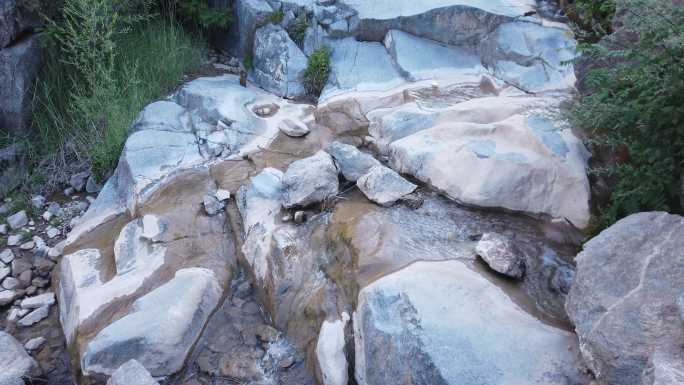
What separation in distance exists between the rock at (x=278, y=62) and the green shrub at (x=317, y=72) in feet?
0.23

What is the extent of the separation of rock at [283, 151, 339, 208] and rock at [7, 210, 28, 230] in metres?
2.43

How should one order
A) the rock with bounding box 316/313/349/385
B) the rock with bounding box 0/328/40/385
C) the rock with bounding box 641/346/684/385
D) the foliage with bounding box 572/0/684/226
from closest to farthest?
1. the rock with bounding box 641/346/684/385
2. the rock with bounding box 316/313/349/385
3. the foliage with bounding box 572/0/684/226
4. the rock with bounding box 0/328/40/385

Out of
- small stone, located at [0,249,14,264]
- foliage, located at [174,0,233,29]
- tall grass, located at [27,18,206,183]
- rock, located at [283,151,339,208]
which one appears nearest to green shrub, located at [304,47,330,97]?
foliage, located at [174,0,233,29]

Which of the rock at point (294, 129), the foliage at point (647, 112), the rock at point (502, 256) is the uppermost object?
the foliage at point (647, 112)

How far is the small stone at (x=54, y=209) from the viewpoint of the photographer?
15.5 ft

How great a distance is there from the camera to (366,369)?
9.04ft

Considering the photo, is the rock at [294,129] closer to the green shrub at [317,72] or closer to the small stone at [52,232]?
the green shrub at [317,72]

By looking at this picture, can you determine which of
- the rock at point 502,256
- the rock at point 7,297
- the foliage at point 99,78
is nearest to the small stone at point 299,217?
the rock at point 502,256

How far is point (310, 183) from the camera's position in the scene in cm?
377

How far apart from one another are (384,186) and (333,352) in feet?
4.05

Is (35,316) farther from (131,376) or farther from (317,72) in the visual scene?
(317,72)

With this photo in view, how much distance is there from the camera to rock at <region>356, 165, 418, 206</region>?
12.1 ft

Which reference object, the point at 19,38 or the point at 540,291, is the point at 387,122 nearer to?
the point at 540,291

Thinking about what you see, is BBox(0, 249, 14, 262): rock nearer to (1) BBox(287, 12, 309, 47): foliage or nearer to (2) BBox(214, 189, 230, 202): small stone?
(2) BBox(214, 189, 230, 202): small stone
